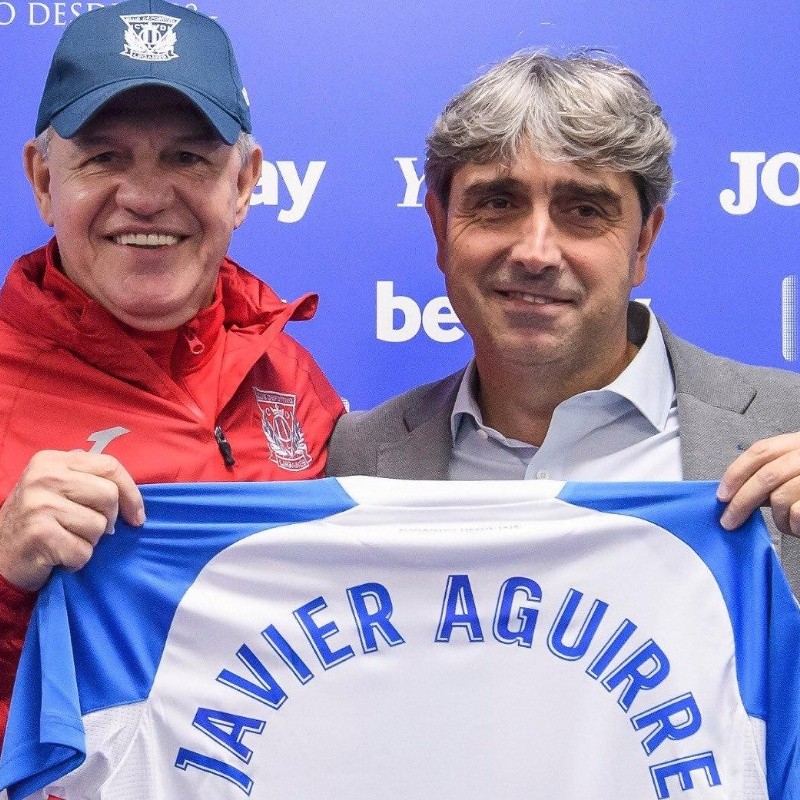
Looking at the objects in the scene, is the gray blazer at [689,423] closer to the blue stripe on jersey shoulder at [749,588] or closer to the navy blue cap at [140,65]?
the blue stripe on jersey shoulder at [749,588]

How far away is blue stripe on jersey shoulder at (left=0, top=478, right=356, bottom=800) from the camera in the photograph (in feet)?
4.11

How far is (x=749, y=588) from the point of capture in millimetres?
1246

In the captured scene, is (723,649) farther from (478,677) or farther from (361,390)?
(361,390)

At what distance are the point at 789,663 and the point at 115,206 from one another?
2.96 feet

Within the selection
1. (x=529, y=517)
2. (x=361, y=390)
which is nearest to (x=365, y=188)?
(x=361, y=390)

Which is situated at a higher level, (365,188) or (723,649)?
(365,188)

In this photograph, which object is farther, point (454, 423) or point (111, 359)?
point (454, 423)

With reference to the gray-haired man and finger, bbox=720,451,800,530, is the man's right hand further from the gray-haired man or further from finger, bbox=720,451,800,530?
finger, bbox=720,451,800,530

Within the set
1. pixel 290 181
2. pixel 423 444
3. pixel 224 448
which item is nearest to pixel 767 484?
pixel 423 444

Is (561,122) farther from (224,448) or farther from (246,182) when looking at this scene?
(224,448)

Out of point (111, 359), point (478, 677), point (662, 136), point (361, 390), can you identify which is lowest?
point (478, 677)

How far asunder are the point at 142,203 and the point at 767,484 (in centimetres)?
77

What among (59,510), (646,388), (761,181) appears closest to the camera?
(59,510)

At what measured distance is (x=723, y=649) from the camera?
48.9 inches
